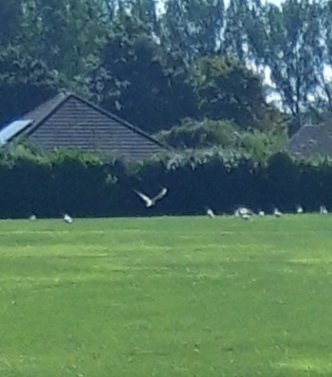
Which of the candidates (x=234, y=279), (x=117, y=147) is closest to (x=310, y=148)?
(x=117, y=147)

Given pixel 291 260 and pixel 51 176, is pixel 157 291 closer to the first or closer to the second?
pixel 291 260

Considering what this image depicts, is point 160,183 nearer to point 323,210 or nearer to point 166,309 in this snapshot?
point 323,210

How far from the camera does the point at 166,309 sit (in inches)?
637

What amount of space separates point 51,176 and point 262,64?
63806mm

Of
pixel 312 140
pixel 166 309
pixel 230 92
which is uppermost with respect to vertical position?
pixel 166 309

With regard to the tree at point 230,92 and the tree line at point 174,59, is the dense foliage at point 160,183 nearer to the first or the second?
the tree line at point 174,59

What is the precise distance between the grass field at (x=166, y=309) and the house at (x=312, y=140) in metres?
52.6

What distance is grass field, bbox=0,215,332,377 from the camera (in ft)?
39.3

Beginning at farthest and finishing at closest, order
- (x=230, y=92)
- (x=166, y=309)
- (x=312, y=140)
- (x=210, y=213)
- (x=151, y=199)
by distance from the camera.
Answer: (x=230, y=92) → (x=312, y=140) → (x=151, y=199) → (x=210, y=213) → (x=166, y=309)

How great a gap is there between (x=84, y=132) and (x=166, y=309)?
49968mm

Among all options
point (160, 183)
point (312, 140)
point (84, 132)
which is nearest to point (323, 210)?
point (160, 183)

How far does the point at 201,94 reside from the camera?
91688mm

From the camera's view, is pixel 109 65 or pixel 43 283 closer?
pixel 43 283

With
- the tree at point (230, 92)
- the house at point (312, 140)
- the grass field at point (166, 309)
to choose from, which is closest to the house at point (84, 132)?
the house at point (312, 140)
